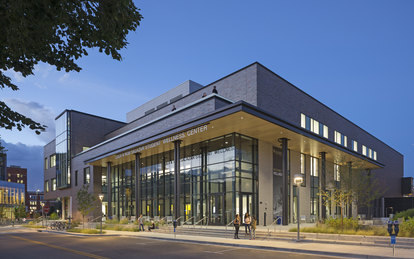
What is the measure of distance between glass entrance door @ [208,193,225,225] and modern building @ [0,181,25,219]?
104104mm

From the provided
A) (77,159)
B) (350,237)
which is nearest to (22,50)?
(350,237)

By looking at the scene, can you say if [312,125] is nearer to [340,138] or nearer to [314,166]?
[314,166]

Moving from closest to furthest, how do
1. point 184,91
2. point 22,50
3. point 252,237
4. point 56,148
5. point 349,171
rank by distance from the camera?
point 22,50, point 252,237, point 349,171, point 184,91, point 56,148

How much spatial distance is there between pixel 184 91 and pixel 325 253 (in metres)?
33.9

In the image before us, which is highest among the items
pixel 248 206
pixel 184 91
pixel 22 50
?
pixel 184 91

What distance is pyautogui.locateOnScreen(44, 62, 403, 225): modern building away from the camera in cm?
2809

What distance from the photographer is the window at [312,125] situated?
36647mm

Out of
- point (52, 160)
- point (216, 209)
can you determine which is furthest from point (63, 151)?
point (216, 209)

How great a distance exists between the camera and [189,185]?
33312mm

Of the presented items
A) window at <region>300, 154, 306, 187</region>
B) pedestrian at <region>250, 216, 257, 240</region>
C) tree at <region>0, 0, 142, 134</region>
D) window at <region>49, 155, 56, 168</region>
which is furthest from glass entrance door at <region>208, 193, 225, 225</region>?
window at <region>49, 155, 56, 168</region>

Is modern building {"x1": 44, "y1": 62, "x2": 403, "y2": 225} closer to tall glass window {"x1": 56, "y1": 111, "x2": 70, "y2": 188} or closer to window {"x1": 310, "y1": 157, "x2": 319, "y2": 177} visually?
window {"x1": 310, "y1": 157, "x2": 319, "y2": 177}

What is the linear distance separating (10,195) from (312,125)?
11952cm

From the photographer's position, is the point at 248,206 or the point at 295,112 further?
the point at 295,112

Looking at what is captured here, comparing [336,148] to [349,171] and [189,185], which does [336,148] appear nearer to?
[349,171]
